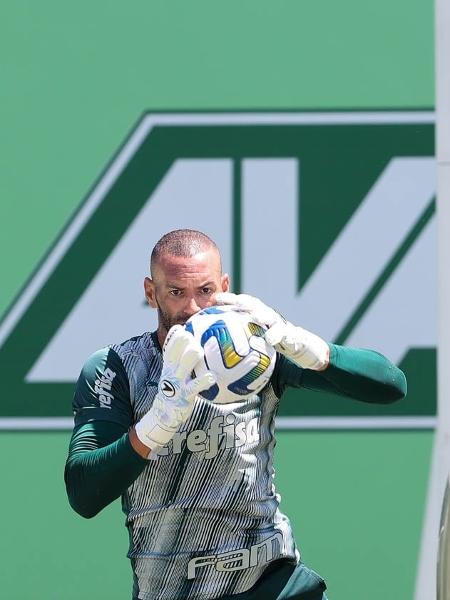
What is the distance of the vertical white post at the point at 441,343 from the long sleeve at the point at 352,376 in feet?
4.24

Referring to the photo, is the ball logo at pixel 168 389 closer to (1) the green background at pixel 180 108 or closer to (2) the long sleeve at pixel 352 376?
(2) the long sleeve at pixel 352 376

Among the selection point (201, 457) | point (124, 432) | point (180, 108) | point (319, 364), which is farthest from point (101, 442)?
point (180, 108)

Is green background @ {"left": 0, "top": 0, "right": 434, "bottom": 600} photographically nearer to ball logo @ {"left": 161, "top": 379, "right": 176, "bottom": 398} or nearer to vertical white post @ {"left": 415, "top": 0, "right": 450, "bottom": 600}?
vertical white post @ {"left": 415, "top": 0, "right": 450, "bottom": 600}

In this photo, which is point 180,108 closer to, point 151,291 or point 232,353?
point 151,291

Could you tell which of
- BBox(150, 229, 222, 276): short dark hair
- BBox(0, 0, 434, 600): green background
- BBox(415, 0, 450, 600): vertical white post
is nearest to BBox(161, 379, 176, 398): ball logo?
BBox(150, 229, 222, 276): short dark hair

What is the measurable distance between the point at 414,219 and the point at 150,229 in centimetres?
80

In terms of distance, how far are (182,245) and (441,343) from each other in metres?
1.50

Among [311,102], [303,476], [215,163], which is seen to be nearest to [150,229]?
[215,163]

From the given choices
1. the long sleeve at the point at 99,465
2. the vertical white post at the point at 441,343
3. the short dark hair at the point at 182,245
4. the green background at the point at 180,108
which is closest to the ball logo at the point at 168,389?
Answer: the long sleeve at the point at 99,465

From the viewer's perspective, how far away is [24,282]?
12.5ft

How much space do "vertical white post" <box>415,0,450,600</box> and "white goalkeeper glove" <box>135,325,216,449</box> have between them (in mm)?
1647

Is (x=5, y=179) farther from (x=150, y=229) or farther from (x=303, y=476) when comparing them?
(x=303, y=476)

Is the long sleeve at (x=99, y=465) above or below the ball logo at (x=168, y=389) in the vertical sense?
below

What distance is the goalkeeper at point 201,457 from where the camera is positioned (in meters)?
2.46
